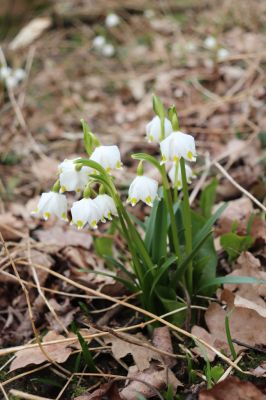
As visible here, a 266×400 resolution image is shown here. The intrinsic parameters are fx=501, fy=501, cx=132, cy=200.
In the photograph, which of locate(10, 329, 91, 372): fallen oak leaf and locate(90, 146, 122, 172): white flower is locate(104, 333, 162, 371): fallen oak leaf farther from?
locate(90, 146, 122, 172): white flower

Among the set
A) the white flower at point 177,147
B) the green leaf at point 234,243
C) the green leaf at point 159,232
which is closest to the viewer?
the white flower at point 177,147

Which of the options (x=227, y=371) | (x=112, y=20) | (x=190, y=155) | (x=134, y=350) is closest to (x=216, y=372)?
(x=227, y=371)

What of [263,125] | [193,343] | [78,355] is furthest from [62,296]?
[263,125]

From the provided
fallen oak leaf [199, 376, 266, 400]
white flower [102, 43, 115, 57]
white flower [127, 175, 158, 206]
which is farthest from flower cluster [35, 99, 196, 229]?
white flower [102, 43, 115, 57]

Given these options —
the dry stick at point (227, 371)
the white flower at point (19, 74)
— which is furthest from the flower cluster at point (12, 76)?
the dry stick at point (227, 371)

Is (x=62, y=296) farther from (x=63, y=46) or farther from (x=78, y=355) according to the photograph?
(x=63, y=46)

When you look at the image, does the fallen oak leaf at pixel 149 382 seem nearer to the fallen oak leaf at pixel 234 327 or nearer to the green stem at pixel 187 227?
the fallen oak leaf at pixel 234 327

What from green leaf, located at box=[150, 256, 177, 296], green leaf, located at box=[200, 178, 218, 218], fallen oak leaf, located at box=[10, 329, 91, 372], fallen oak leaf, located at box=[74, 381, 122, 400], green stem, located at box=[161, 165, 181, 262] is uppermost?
green stem, located at box=[161, 165, 181, 262]
